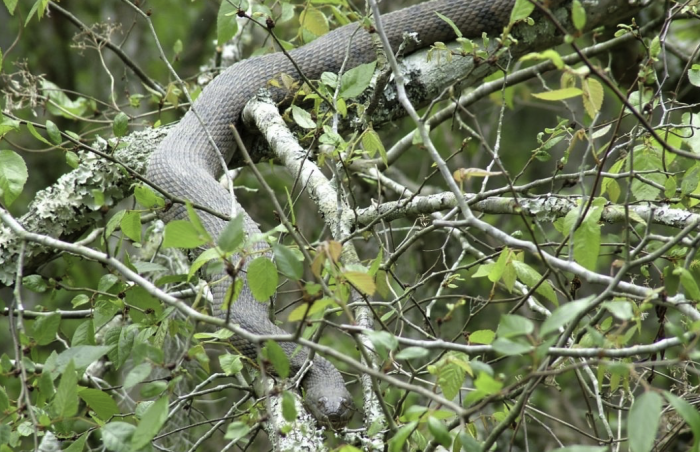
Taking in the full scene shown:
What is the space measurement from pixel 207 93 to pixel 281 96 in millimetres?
521

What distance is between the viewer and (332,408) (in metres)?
3.15

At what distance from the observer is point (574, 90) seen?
6.33 ft

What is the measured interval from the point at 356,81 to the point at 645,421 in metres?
1.51

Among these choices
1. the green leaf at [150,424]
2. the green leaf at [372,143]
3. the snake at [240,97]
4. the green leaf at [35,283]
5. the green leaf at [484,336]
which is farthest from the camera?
the snake at [240,97]

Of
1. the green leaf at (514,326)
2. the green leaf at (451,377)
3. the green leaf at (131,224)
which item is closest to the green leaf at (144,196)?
the green leaf at (131,224)

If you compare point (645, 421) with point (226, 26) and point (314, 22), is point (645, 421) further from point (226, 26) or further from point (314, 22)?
point (314, 22)

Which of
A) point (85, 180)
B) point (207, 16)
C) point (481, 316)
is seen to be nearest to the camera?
point (85, 180)

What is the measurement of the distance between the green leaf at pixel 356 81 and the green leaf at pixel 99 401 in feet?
4.13

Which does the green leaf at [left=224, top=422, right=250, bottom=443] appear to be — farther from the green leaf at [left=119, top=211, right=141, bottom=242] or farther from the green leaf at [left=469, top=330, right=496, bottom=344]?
the green leaf at [left=119, top=211, right=141, bottom=242]

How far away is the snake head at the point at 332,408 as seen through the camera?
3.14m

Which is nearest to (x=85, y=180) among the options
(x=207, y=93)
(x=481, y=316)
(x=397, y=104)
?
(x=207, y=93)

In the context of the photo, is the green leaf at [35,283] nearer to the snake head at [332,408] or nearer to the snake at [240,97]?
the snake at [240,97]

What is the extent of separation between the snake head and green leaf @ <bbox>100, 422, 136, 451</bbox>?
4.46 feet

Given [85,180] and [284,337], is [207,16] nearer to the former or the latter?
[85,180]
